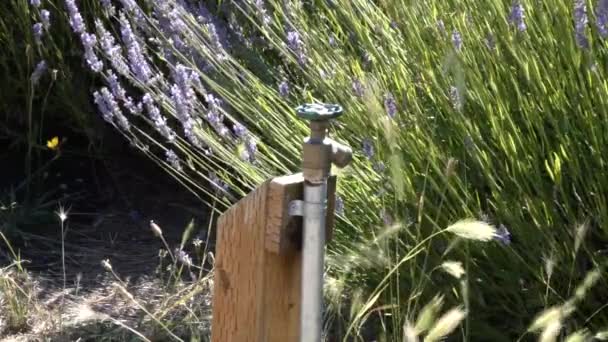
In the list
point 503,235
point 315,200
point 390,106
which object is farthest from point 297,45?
point 315,200

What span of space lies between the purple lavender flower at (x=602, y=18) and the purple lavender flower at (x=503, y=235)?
0.50 metres

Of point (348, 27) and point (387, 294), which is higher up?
point (348, 27)

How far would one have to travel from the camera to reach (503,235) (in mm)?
2605

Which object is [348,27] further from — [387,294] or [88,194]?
[88,194]

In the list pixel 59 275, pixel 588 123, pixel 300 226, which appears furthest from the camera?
pixel 59 275

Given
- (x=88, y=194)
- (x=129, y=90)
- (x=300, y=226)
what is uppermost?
(x=129, y=90)

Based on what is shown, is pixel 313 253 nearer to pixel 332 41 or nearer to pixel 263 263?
pixel 263 263

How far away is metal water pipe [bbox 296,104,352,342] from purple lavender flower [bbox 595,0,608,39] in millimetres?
745

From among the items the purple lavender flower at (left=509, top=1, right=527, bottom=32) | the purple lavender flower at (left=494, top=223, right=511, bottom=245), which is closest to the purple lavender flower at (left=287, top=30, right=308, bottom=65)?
the purple lavender flower at (left=509, top=1, right=527, bottom=32)

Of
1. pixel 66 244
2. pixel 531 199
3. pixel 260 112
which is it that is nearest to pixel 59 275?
pixel 66 244

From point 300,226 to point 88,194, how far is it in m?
2.70

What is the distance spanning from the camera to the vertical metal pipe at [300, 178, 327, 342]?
1875 millimetres

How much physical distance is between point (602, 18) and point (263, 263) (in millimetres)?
952

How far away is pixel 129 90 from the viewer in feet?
13.9
